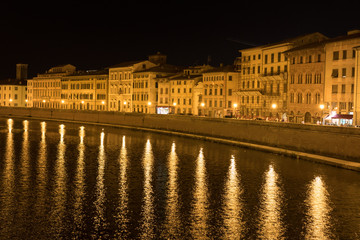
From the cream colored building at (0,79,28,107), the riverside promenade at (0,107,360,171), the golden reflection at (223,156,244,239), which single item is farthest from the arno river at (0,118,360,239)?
the cream colored building at (0,79,28,107)

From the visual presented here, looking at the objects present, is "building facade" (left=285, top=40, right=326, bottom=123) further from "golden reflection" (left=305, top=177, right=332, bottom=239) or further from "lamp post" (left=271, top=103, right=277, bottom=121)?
"golden reflection" (left=305, top=177, right=332, bottom=239)

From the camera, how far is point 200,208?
20.8 m

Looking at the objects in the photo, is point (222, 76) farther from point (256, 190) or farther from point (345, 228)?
point (345, 228)

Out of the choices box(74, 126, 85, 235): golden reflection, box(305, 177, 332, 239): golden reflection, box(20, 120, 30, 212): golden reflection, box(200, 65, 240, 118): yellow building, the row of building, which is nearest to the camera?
box(305, 177, 332, 239): golden reflection

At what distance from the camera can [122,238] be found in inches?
656

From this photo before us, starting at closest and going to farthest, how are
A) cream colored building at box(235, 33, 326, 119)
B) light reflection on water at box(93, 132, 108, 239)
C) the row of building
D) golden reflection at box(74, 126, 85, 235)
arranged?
light reflection on water at box(93, 132, 108, 239), golden reflection at box(74, 126, 85, 235), the row of building, cream colored building at box(235, 33, 326, 119)

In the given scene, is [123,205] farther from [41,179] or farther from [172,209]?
[41,179]

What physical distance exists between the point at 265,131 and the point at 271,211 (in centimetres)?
2127

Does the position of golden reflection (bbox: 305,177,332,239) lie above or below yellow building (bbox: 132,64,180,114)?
below

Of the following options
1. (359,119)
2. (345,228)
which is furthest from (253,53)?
Answer: (345,228)

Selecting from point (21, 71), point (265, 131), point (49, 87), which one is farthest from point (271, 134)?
point (21, 71)

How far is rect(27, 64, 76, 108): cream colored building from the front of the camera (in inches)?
4277

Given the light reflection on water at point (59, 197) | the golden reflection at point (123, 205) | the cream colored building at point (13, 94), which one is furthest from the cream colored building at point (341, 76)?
the cream colored building at point (13, 94)

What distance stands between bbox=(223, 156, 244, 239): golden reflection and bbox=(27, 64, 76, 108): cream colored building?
85.9 meters
